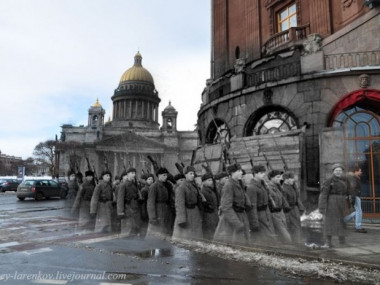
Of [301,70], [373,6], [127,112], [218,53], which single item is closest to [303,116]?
[301,70]

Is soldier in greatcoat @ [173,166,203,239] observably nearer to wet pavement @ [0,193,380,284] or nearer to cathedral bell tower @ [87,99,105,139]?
wet pavement @ [0,193,380,284]

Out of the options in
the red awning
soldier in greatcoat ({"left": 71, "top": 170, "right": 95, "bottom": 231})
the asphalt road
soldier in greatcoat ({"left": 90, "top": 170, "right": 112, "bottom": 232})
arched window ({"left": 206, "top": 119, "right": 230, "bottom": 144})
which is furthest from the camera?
arched window ({"left": 206, "top": 119, "right": 230, "bottom": 144})

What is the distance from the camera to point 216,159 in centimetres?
1358

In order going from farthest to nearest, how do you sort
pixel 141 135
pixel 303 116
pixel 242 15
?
pixel 141 135 < pixel 242 15 < pixel 303 116

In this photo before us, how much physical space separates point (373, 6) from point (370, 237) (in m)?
8.21

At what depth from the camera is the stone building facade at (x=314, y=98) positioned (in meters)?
11.3

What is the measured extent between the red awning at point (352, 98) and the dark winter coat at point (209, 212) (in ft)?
19.3

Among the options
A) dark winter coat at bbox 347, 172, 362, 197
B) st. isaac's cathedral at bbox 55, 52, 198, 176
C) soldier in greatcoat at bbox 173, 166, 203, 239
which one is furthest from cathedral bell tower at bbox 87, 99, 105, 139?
soldier in greatcoat at bbox 173, 166, 203, 239

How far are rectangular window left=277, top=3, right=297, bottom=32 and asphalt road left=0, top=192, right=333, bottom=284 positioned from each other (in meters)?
13.0

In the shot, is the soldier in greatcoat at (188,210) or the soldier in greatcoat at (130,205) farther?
the soldier in greatcoat at (130,205)

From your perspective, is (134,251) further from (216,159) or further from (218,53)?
(218,53)

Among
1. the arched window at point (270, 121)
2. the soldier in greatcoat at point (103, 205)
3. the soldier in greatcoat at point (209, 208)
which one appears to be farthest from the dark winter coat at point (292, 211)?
the arched window at point (270, 121)

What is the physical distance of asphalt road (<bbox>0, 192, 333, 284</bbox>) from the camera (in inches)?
189

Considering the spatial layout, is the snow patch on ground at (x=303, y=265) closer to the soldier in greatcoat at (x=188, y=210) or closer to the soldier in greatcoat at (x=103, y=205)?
the soldier in greatcoat at (x=188, y=210)
